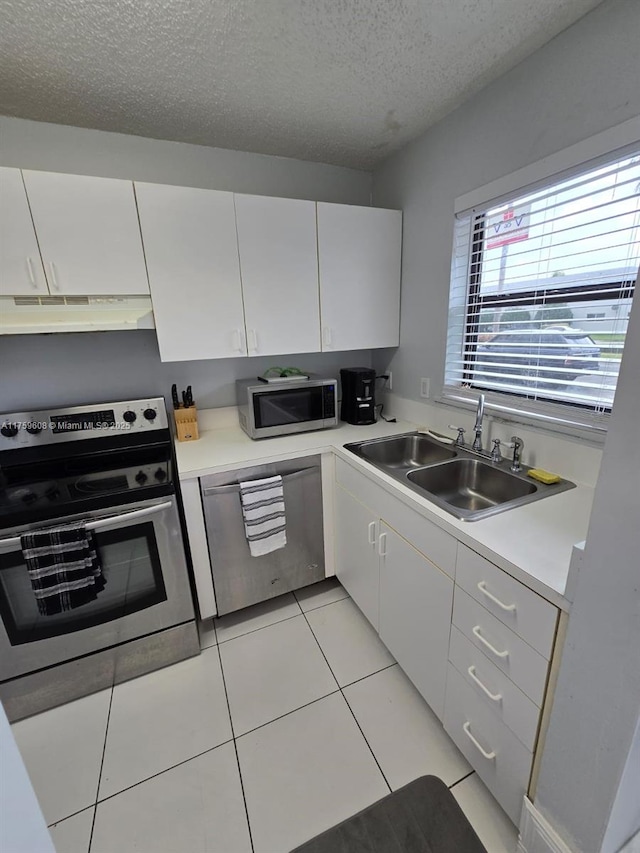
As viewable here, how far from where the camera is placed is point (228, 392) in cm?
223

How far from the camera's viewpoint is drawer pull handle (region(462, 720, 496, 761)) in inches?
42.9

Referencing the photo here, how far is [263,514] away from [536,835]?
1.34m

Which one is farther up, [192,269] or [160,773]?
[192,269]

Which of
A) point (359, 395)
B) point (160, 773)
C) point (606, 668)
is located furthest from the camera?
point (359, 395)

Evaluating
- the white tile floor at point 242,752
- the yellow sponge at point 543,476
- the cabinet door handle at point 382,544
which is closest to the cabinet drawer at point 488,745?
the white tile floor at point 242,752

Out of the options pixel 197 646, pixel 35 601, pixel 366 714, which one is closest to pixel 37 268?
pixel 35 601

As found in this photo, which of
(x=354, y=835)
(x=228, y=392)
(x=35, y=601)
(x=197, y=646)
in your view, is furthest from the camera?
(x=228, y=392)

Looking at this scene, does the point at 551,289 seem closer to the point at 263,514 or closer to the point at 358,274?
the point at 358,274

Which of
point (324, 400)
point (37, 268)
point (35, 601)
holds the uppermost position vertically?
point (37, 268)

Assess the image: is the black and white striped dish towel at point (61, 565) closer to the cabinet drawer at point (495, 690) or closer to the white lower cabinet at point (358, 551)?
the white lower cabinet at point (358, 551)

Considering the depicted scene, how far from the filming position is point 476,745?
1140 mm

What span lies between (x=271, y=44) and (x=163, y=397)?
1562mm

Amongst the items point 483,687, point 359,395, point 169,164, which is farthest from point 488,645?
point 169,164

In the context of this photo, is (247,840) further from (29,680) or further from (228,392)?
(228,392)
